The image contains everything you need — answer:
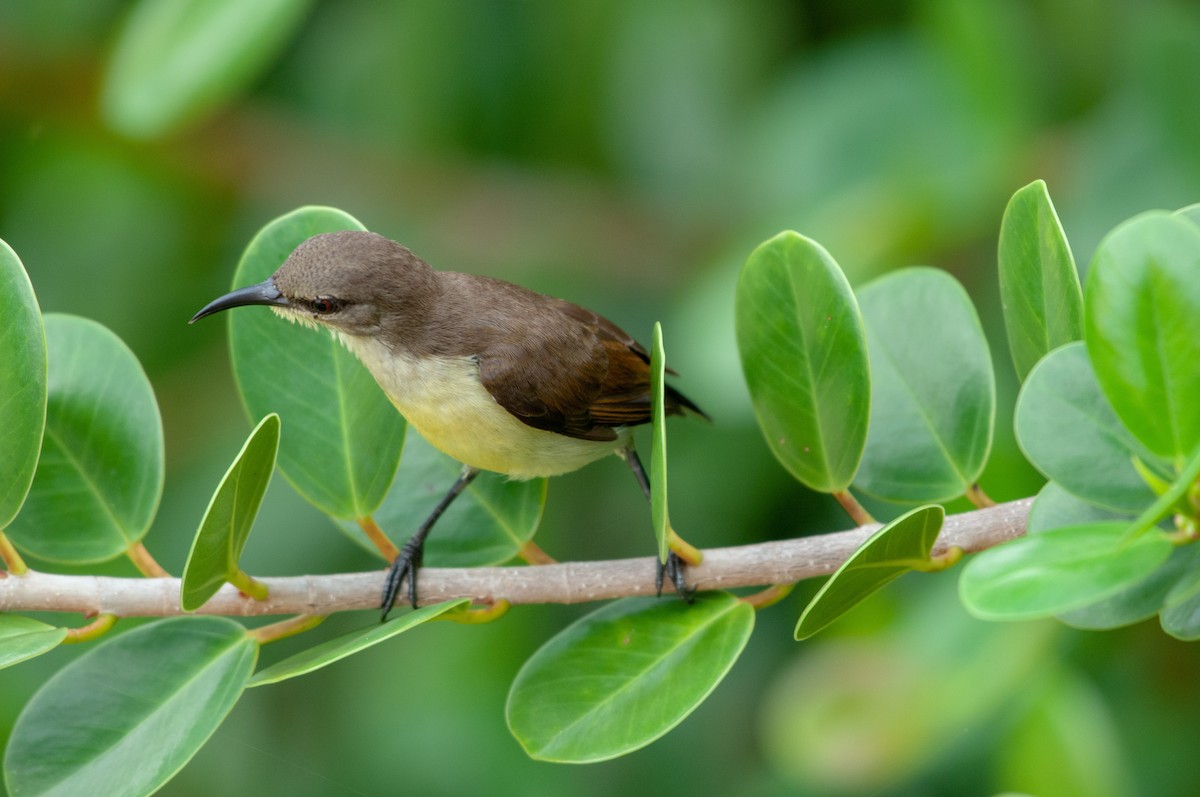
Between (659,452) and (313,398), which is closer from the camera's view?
(659,452)

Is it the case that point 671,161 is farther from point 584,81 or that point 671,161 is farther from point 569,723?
point 569,723

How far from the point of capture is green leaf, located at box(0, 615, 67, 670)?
154cm

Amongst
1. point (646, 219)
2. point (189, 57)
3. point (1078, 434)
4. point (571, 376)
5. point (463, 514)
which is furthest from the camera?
point (646, 219)

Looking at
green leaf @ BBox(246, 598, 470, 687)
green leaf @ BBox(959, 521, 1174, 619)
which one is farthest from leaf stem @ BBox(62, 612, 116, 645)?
green leaf @ BBox(959, 521, 1174, 619)

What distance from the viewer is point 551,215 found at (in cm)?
451

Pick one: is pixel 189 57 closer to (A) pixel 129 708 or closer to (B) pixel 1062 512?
(A) pixel 129 708

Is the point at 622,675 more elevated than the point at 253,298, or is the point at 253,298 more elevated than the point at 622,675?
the point at 253,298

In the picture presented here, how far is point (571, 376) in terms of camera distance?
8.29 feet

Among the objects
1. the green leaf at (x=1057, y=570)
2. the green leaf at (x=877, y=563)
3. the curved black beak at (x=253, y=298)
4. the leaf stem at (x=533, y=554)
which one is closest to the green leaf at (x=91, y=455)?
the curved black beak at (x=253, y=298)

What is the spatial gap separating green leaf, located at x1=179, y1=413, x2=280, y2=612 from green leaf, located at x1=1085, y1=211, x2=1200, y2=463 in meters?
0.98

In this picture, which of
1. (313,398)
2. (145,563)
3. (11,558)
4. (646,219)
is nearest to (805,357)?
(313,398)

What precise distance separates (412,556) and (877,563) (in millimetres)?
797

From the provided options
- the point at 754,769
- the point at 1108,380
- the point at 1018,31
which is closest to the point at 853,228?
the point at 1018,31

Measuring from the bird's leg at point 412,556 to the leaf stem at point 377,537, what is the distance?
0.01 metres
